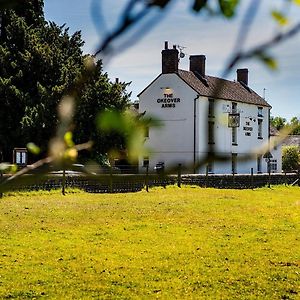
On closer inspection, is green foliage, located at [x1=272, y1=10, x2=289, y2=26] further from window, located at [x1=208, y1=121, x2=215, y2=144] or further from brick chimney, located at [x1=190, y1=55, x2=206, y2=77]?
brick chimney, located at [x1=190, y1=55, x2=206, y2=77]

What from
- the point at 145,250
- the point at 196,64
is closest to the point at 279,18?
the point at 145,250

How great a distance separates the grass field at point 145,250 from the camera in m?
8.70

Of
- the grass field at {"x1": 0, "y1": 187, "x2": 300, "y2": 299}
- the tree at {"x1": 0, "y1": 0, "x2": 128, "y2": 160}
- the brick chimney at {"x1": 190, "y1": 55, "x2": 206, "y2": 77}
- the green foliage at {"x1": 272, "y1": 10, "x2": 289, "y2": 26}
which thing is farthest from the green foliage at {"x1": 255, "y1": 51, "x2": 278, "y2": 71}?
the brick chimney at {"x1": 190, "y1": 55, "x2": 206, "y2": 77}

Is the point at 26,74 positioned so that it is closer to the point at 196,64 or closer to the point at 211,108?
the point at 196,64

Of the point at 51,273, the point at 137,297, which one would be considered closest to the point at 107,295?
the point at 137,297

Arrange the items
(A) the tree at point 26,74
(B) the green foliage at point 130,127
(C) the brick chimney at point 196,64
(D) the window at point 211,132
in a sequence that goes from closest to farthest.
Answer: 1. (B) the green foliage at point 130,127
2. (D) the window at point 211,132
3. (A) the tree at point 26,74
4. (C) the brick chimney at point 196,64

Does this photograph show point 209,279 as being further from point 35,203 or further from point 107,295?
point 35,203

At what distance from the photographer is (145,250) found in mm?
11648

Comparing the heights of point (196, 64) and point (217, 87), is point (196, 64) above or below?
above

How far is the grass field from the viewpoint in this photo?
870 centimetres

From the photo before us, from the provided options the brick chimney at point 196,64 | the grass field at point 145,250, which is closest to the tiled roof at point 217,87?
the brick chimney at point 196,64

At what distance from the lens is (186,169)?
3.30ft

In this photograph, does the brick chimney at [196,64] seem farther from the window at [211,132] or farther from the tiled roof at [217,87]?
the window at [211,132]

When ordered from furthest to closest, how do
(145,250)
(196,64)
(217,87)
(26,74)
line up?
(196,64) → (26,74) → (145,250) → (217,87)
